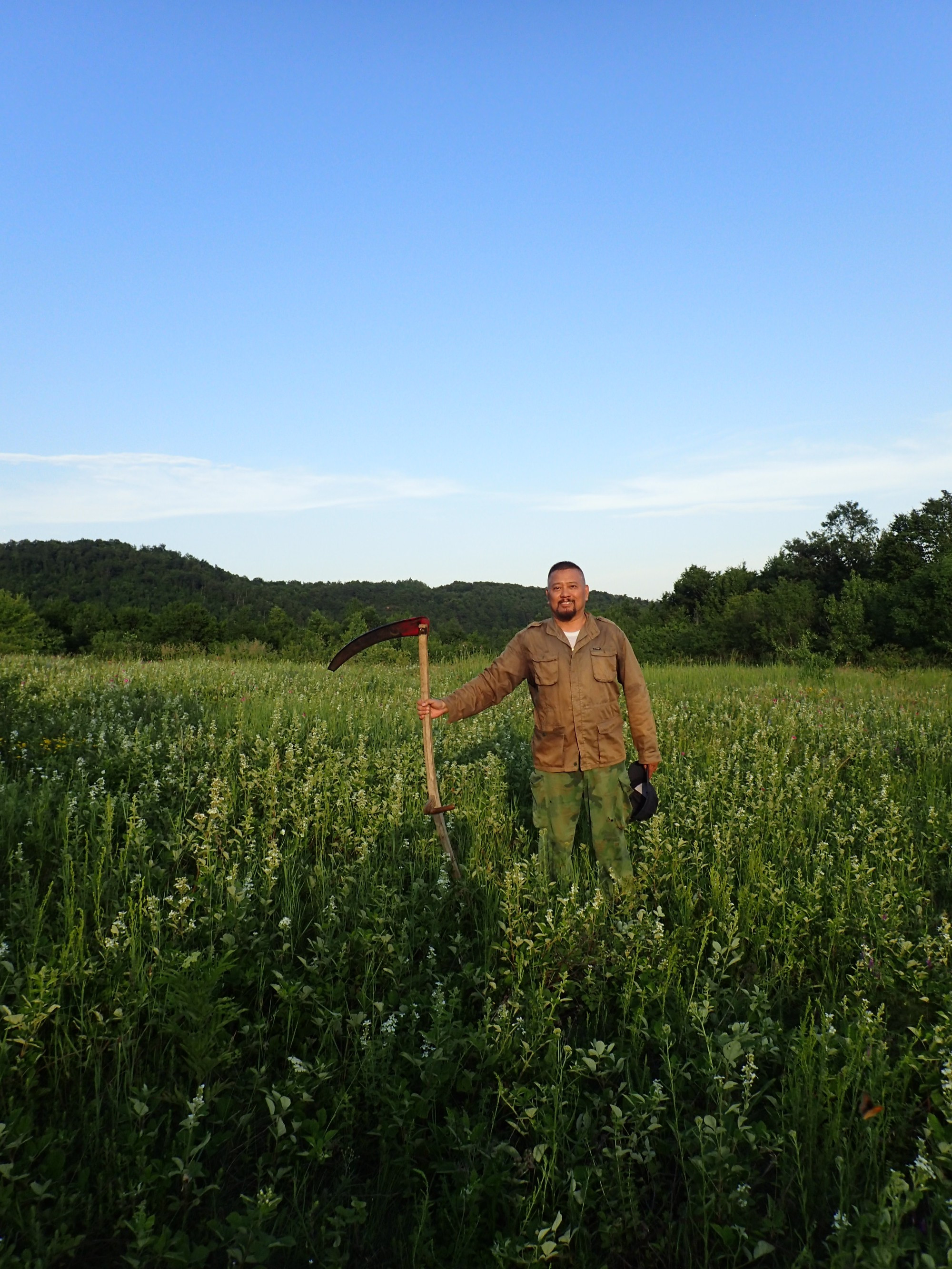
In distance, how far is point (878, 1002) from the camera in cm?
400

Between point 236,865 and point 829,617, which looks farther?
point 829,617

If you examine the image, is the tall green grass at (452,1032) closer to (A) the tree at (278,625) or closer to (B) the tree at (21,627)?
(A) the tree at (278,625)

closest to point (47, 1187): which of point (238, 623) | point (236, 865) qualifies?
point (236, 865)

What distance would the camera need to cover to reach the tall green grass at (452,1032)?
2.57 meters

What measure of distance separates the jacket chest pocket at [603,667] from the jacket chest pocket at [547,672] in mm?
272

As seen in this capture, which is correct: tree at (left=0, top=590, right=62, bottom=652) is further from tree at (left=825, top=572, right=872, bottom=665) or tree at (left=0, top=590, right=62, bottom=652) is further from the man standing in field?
the man standing in field

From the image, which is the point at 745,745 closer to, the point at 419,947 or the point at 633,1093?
the point at 419,947

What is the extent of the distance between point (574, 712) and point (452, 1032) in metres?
2.51

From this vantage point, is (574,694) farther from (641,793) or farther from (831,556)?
(831,556)

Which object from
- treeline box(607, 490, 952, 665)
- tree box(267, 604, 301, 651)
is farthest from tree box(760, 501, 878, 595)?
tree box(267, 604, 301, 651)

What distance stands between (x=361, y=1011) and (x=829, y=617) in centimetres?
4388

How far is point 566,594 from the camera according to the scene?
5.46 m

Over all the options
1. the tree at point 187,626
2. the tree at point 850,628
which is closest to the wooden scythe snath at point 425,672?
the tree at point 850,628

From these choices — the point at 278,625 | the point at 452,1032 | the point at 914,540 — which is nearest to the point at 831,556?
the point at 914,540
